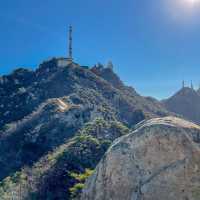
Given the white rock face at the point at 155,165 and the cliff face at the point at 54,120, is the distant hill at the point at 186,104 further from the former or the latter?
the white rock face at the point at 155,165

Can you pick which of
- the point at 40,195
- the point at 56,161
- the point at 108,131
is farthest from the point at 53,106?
the point at 40,195

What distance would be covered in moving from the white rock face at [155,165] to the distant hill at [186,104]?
367ft

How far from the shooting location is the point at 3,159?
62531mm

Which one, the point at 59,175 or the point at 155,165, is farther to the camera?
the point at 59,175

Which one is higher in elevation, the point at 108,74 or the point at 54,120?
the point at 108,74

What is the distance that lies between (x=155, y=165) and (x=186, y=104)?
11566 cm

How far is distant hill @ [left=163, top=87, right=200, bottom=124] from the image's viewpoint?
12300cm

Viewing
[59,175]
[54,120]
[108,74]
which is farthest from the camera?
[108,74]

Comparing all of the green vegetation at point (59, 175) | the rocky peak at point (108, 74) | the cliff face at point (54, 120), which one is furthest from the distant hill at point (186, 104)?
the green vegetation at point (59, 175)

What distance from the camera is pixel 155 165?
11.3m

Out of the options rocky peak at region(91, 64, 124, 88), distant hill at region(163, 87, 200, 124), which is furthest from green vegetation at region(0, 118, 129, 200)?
distant hill at region(163, 87, 200, 124)

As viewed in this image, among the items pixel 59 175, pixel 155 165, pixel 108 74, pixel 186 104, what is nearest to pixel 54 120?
pixel 59 175

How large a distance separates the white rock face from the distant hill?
111845 mm

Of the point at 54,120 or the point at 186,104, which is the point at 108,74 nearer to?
the point at 186,104
